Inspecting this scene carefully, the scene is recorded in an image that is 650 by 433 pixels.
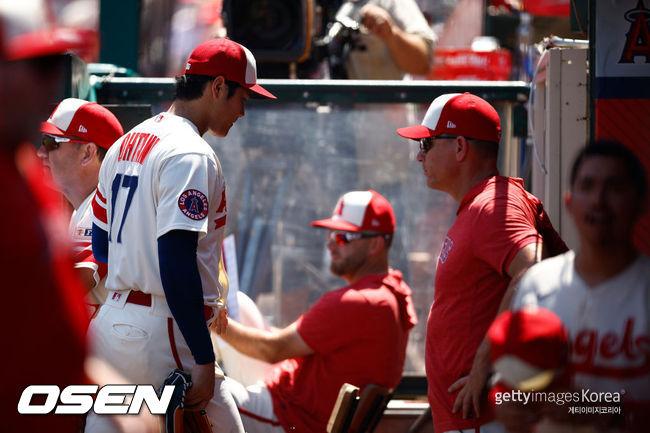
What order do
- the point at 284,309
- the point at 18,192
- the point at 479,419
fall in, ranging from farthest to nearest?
the point at 284,309, the point at 479,419, the point at 18,192

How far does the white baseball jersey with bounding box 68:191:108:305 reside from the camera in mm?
3664

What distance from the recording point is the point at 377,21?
247 inches

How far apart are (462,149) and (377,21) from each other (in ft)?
9.93

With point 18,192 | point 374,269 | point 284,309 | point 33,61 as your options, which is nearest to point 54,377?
point 18,192

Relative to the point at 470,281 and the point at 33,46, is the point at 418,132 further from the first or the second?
the point at 33,46

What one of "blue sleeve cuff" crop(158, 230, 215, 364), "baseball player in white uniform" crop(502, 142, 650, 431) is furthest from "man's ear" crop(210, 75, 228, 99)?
"baseball player in white uniform" crop(502, 142, 650, 431)

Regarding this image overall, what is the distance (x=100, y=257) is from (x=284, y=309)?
1.99m

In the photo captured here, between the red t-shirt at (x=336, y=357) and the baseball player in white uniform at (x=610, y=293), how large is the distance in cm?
218

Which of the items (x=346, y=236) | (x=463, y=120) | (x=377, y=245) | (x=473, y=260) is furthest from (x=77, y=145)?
(x=473, y=260)

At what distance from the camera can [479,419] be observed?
2.97m

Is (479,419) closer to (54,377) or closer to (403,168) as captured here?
(54,377)

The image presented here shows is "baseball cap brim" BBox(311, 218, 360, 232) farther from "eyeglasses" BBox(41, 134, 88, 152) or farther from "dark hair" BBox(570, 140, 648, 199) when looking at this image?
"dark hair" BBox(570, 140, 648, 199)

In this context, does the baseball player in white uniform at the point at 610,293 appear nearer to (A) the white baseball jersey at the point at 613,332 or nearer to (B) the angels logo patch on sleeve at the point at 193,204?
(A) the white baseball jersey at the point at 613,332

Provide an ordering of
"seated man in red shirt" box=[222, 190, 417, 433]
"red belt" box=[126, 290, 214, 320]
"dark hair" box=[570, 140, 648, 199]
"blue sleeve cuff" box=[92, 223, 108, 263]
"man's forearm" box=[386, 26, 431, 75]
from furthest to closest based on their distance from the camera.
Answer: "man's forearm" box=[386, 26, 431, 75], "seated man in red shirt" box=[222, 190, 417, 433], "blue sleeve cuff" box=[92, 223, 108, 263], "red belt" box=[126, 290, 214, 320], "dark hair" box=[570, 140, 648, 199]
